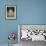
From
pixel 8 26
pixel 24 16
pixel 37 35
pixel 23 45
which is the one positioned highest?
pixel 24 16

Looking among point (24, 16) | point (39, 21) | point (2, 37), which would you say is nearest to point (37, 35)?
point (39, 21)

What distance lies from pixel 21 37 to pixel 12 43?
0.36m

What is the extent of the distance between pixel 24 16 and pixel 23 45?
3.17 feet

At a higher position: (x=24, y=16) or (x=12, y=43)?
(x=24, y=16)

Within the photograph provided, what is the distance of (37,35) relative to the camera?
169 inches

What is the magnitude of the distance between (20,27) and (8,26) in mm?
406

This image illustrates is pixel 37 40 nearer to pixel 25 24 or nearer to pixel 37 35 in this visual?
pixel 37 35

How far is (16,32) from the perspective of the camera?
4453 millimetres

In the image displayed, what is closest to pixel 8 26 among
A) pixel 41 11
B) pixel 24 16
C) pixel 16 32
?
pixel 16 32

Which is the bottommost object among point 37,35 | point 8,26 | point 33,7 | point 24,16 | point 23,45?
point 23,45

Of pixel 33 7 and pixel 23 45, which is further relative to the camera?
pixel 33 7

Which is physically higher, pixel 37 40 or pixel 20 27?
pixel 20 27

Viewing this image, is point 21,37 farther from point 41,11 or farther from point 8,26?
point 41,11

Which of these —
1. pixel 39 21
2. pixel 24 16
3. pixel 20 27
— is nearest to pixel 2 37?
pixel 20 27
